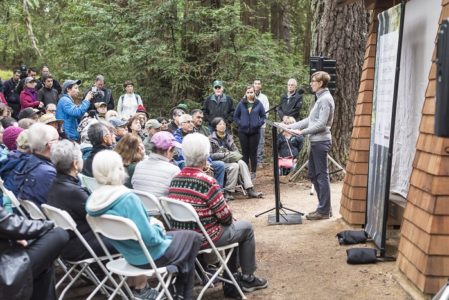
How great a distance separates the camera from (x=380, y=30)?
242 inches

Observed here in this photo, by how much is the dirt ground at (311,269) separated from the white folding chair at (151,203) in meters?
0.87

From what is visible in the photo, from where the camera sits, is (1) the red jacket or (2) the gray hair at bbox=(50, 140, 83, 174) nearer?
(2) the gray hair at bbox=(50, 140, 83, 174)

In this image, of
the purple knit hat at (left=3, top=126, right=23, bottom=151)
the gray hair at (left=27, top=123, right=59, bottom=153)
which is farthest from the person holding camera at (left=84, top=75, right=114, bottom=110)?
the gray hair at (left=27, top=123, right=59, bottom=153)

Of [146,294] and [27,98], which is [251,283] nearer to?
[146,294]

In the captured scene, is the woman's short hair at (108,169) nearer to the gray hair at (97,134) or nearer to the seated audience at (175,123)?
the gray hair at (97,134)

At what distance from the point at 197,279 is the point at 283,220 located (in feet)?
8.76

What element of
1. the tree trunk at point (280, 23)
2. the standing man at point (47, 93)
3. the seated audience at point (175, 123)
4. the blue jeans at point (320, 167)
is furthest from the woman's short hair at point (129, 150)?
the tree trunk at point (280, 23)

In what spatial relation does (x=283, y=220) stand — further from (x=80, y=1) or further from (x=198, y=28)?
(x=80, y=1)

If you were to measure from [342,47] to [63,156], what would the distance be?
7.22 meters

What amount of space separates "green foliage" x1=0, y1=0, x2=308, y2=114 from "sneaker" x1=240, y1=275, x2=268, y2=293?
28.8 ft

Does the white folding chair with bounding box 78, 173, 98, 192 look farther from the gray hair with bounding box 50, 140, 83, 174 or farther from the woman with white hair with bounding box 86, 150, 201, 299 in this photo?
the woman with white hair with bounding box 86, 150, 201, 299

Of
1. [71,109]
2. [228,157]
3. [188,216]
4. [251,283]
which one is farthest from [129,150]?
[228,157]

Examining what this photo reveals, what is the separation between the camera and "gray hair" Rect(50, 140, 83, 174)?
424 centimetres

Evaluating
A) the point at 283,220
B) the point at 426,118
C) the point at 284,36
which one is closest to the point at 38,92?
the point at 283,220
